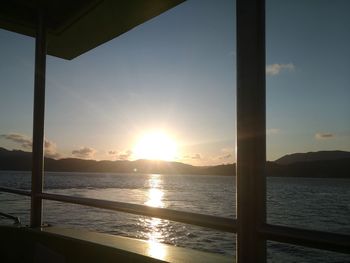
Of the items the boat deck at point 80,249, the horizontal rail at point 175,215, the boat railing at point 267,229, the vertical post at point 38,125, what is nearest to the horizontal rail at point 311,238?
the boat railing at point 267,229

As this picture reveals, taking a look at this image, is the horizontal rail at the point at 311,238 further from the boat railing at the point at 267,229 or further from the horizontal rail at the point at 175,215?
the horizontal rail at the point at 175,215

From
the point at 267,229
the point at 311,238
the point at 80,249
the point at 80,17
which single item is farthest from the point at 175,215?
the point at 80,17

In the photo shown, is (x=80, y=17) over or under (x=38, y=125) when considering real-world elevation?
over

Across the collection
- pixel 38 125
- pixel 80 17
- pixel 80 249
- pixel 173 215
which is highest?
pixel 80 17

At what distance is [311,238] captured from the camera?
763 millimetres

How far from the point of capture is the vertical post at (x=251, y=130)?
0.97 metres

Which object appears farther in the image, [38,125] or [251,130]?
[38,125]

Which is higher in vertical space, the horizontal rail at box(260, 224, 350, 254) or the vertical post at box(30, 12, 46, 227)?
the vertical post at box(30, 12, 46, 227)

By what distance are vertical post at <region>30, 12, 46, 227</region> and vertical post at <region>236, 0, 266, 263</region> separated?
5.71 ft

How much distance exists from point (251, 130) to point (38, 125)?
182 cm

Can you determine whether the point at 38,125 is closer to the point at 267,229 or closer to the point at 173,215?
the point at 173,215

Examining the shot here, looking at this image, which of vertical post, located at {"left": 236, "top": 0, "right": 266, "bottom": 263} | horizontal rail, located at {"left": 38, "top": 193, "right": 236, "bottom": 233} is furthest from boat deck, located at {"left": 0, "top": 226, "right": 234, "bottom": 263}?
vertical post, located at {"left": 236, "top": 0, "right": 266, "bottom": 263}

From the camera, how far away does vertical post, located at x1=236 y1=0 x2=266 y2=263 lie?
0.97 metres

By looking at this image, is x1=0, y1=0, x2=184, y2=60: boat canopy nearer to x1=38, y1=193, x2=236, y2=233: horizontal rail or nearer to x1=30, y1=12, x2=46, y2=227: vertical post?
x1=30, y1=12, x2=46, y2=227: vertical post
